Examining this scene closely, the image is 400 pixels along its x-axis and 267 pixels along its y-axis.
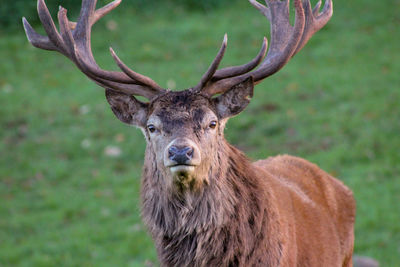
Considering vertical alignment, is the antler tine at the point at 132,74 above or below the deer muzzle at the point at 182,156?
above

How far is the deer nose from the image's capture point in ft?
13.1

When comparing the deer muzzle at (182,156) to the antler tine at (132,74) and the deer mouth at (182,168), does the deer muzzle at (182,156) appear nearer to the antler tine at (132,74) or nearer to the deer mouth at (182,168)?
the deer mouth at (182,168)

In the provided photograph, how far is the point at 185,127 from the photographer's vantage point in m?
4.24

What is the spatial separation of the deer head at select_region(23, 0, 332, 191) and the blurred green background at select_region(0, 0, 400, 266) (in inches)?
108

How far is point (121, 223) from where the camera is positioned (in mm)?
8562

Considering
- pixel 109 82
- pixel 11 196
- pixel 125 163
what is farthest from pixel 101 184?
pixel 109 82

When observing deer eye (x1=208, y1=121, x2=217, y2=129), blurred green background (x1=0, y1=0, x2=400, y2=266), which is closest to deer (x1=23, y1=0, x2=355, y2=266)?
deer eye (x1=208, y1=121, x2=217, y2=129)

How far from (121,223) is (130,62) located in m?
5.23

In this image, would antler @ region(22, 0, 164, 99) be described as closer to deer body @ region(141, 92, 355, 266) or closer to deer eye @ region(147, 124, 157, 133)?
deer eye @ region(147, 124, 157, 133)

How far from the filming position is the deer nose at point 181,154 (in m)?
3.99

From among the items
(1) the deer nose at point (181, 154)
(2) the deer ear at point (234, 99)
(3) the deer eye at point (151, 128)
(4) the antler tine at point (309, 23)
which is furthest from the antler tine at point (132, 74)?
(4) the antler tine at point (309, 23)

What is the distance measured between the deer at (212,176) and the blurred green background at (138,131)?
2590 mm

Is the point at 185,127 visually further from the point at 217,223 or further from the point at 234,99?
the point at 217,223

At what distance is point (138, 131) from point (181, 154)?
684 centimetres
